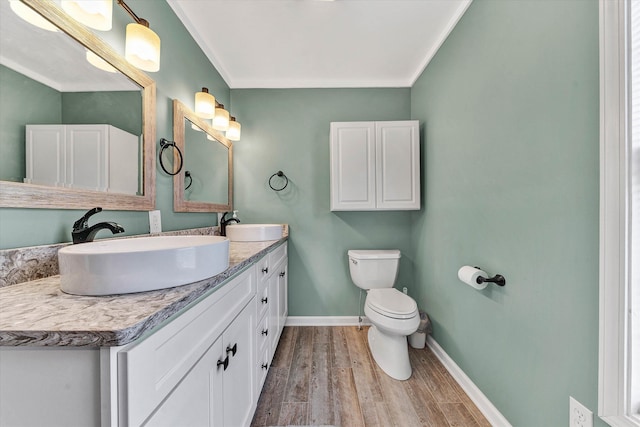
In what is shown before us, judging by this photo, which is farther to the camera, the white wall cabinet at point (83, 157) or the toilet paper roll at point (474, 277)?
the toilet paper roll at point (474, 277)

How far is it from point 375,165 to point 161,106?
5.15ft

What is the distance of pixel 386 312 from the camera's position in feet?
5.10

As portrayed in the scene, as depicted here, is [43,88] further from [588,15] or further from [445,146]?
[445,146]

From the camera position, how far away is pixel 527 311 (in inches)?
41.3

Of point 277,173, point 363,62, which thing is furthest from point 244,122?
point 363,62

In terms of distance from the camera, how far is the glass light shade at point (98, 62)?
946mm

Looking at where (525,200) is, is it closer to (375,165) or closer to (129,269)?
(375,165)

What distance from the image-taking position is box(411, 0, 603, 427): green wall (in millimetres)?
828

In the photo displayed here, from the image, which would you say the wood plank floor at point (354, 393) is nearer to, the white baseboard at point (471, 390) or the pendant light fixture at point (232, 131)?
the white baseboard at point (471, 390)

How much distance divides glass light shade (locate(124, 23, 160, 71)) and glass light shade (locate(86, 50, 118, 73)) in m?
0.09

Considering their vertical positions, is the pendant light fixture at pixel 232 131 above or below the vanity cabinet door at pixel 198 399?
above

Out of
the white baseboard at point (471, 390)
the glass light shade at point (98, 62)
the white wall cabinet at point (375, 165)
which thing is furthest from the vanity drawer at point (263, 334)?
the glass light shade at point (98, 62)

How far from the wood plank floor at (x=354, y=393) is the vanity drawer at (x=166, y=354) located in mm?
833

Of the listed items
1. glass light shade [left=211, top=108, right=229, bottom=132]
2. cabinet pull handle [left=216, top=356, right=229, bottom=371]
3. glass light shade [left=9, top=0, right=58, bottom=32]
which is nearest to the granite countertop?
cabinet pull handle [left=216, top=356, right=229, bottom=371]
